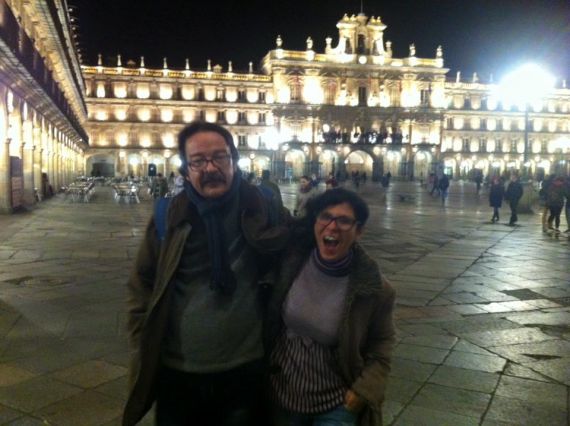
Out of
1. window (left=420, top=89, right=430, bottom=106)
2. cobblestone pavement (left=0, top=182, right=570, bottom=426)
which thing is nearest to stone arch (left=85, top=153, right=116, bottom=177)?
window (left=420, top=89, right=430, bottom=106)

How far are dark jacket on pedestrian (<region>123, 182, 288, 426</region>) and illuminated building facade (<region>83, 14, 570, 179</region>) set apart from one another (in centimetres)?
6192

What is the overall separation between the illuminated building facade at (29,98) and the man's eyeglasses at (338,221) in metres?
12.4

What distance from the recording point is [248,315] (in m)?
2.13

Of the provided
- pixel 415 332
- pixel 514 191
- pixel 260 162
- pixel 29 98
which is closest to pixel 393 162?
pixel 260 162

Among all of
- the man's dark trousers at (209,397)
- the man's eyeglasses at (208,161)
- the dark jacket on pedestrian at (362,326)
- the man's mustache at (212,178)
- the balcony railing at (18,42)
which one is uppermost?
the balcony railing at (18,42)

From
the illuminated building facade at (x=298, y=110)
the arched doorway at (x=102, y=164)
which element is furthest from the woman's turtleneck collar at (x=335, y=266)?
the arched doorway at (x=102, y=164)

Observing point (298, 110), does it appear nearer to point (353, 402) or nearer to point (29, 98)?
point (29, 98)

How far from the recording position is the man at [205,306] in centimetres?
208

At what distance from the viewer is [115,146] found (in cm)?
6600

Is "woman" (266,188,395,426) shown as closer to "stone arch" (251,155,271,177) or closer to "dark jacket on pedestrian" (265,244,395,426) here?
"dark jacket on pedestrian" (265,244,395,426)

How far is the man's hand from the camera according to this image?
2.09m

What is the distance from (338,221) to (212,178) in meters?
0.52

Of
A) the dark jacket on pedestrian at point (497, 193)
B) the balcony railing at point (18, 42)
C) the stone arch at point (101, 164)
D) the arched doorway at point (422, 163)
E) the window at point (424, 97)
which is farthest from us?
the window at point (424, 97)

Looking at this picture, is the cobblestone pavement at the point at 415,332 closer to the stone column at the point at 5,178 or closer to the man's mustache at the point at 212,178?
the man's mustache at the point at 212,178
